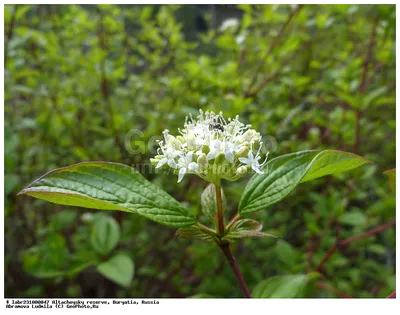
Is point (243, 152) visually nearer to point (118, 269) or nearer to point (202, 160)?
point (202, 160)

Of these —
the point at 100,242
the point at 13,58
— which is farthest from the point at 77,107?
the point at 100,242

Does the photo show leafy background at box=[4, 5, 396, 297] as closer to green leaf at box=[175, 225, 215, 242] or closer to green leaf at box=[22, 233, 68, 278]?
green leaf at box=[22, 233, 68, 278]

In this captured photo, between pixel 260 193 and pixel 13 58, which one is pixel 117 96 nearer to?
pixel 13 58

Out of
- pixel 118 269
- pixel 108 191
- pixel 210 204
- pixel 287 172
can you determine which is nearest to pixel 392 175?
pixel 287 172

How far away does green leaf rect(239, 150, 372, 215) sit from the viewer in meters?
0.50

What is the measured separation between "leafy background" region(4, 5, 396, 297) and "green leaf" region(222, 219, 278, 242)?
0.47 metres

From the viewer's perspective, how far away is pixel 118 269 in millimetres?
917

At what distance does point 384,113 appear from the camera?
1.71 m

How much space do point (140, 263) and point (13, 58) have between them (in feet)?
2.62

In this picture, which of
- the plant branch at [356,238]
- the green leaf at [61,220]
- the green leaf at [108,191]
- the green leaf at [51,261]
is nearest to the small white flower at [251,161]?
the green leaf at [108,191]

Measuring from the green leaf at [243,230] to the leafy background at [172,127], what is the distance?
47 cm

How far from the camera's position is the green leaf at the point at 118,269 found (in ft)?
2.87

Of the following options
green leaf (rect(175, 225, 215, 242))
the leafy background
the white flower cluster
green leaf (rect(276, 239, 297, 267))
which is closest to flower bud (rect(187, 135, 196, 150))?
the white flower cluster

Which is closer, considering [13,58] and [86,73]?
[13,58]
